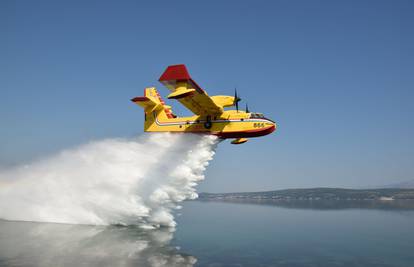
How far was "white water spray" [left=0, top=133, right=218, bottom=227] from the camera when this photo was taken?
83.7 feet

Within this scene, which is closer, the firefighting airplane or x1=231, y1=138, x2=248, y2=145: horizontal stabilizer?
the firefighting airplane

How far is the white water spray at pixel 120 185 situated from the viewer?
25.5 m

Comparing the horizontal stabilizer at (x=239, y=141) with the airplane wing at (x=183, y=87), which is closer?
Answer: the airplane wing at (x=183, y=87)

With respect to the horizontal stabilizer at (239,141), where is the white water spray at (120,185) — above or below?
below

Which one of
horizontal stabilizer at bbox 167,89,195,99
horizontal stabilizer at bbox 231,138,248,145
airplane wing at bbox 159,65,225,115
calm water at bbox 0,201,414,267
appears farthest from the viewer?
horizontal stabilizer at bbox 231,138,248,145

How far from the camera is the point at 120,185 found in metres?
26.0

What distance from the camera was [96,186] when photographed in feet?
87.1

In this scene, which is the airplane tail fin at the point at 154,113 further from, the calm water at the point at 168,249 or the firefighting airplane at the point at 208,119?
the calm water at the point at 168,249

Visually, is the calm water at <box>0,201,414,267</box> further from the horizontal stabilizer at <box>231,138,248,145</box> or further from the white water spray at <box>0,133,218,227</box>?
the horizontal stabilizer at <box>231,138,248,145</box>

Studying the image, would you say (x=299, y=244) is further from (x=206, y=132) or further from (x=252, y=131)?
(x=206, y=132)

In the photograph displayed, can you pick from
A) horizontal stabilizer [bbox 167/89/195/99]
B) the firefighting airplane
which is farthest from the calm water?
horizontal stabilizer [bbox 167/89/195/99]

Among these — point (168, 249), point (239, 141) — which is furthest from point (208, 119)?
point (168, 249)

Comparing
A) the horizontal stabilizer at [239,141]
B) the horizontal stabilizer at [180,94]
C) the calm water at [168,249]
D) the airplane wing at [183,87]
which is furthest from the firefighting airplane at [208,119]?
the calm water at [168,249]

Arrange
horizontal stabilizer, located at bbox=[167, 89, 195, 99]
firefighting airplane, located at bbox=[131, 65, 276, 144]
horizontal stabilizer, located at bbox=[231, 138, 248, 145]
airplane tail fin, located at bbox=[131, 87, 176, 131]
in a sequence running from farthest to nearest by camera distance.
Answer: horizontal stabilizer, located at bbox=[231, 138, 248, 145]
airplane tail fin, located at bbox=[131, 87, 176, 131]
firefighting airplane, located at bbox=[131, 65, 276, 144]
horizontal stabilizer, located at bbox=[167, 89, 195, 99]
